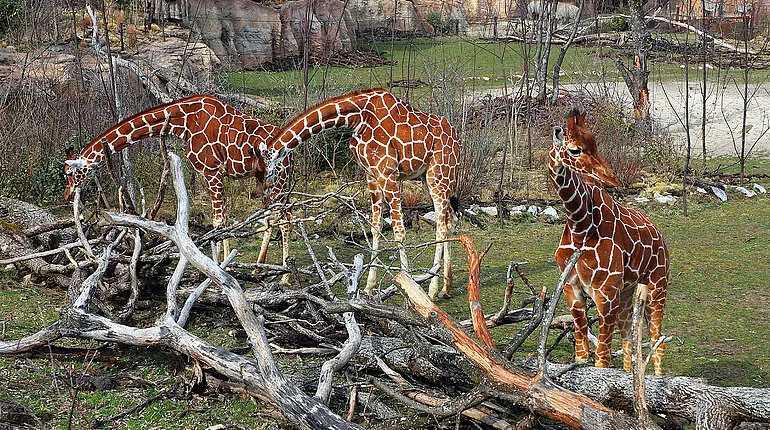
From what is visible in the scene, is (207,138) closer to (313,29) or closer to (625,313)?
(625,313)

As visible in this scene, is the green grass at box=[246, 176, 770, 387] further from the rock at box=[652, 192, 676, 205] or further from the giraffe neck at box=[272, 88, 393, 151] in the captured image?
the giraffe neck at box=[272, 88, 393, 151]

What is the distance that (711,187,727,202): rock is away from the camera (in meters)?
11.0

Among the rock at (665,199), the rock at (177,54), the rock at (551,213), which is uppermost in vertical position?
the rock at (177,54)

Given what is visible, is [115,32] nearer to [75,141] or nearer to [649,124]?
[75,141]

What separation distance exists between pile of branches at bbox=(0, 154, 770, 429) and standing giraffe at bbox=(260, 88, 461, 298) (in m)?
1.45

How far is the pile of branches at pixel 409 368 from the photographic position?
387cm

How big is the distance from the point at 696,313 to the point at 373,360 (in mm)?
3001

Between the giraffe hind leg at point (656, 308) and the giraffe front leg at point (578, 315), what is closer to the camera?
the giraffe front leg at point (578, 315)

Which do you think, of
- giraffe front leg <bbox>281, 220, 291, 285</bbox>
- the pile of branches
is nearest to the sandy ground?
giraffe front leg <bbox>281, 220, 291, 285</bbox>

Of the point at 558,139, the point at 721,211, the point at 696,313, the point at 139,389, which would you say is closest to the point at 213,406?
the point at 139,389

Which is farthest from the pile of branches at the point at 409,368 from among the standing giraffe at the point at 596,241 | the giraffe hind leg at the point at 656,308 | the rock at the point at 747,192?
the rock at the point at 747,192

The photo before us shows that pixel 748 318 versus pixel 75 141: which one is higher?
pixel 75 141

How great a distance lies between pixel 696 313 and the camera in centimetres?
673

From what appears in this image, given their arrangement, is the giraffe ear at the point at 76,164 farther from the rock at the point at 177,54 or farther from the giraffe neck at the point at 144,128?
the rock at the point at 177,54
